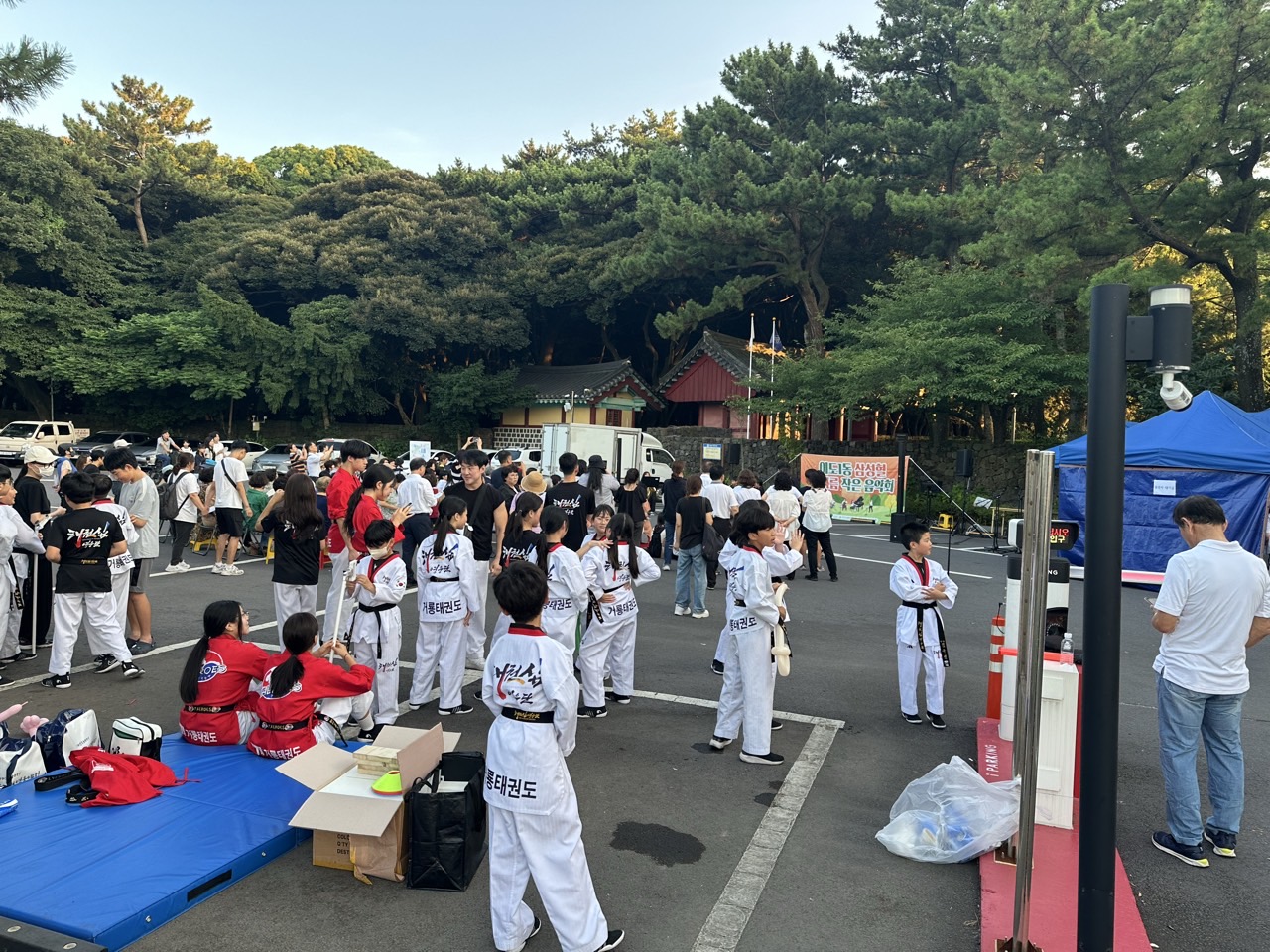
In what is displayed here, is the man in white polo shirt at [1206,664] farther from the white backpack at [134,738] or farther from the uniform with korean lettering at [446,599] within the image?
the white backpack at [134,738]

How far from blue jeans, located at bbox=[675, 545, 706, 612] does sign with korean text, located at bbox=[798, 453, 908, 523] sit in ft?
35.3

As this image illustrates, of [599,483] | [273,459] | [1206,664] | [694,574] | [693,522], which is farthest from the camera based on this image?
[273,459]

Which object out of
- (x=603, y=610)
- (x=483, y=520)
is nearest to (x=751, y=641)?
(x=603, y=610)

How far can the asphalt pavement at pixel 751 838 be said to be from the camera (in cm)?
365

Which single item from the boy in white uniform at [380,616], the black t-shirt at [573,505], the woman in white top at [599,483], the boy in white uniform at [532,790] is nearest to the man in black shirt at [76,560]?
the boy in white uniform at [380,616]

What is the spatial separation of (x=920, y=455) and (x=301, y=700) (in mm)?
23631

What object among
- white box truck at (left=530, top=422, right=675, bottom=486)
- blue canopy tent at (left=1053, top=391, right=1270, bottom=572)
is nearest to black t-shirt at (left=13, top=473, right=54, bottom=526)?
blue canopy tent at (left=1053, top=391, right=1270, bottom=572)

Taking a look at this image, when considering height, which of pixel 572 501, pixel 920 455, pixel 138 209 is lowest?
pixel 920 455

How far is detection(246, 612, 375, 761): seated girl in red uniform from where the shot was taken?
189 inches

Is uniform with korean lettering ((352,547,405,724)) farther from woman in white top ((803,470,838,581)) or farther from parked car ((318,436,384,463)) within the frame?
woman in white top ((803,470,838,581))

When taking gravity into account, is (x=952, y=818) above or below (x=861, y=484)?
below

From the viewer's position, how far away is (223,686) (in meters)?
5.06

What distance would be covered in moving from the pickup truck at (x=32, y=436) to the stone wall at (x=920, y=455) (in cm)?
2155

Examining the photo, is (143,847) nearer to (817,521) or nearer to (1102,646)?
(1102,646)
